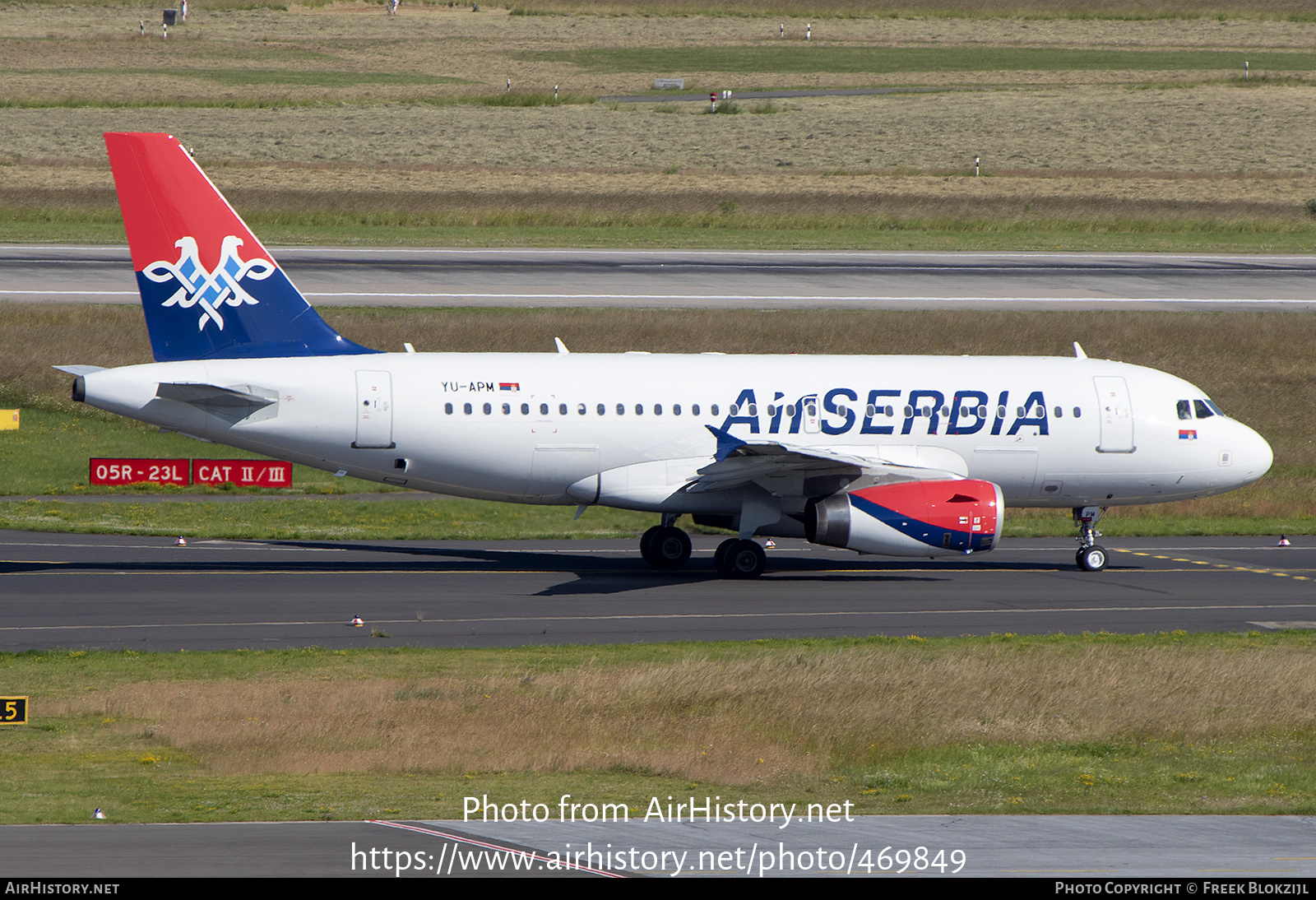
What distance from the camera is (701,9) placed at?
188 meters

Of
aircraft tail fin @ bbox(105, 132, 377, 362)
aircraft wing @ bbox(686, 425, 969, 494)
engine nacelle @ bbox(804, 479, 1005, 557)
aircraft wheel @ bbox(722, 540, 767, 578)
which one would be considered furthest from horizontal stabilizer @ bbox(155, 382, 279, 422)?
engine nacelle @ bbox(804, 479, 1005, 557)

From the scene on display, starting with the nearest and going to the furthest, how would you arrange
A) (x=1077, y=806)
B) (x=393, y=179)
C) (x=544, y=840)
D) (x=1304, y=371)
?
(x=544, y=840) → (x=1077, y=806) → (x=1304, y=371) → (x=393, y=179)

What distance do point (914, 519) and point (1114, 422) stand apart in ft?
22.2

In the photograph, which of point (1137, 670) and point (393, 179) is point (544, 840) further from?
point (393, 179)

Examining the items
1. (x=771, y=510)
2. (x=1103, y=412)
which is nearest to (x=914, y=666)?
(x=771, y=510)

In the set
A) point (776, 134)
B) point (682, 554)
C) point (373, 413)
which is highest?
point (776, 134)

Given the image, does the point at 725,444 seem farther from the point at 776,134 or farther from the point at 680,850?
the point at 776,134

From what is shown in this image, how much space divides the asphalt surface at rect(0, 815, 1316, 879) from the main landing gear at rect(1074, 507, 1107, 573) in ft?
68.2

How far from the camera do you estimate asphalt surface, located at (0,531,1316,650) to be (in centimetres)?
2831

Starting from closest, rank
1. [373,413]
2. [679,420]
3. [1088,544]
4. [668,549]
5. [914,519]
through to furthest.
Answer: [914,519], [373,413], [679,420], [668,549], [1088,544]

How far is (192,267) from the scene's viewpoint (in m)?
32.7

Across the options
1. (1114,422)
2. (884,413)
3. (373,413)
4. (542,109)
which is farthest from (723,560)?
(542,109)

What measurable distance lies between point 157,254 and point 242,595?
7566mm

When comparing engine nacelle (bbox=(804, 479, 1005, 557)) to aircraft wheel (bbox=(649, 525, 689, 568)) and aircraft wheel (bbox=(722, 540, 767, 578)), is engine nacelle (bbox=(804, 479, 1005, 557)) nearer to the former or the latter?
aircraft wheel (bbox=(722, 540, 767, 578))
